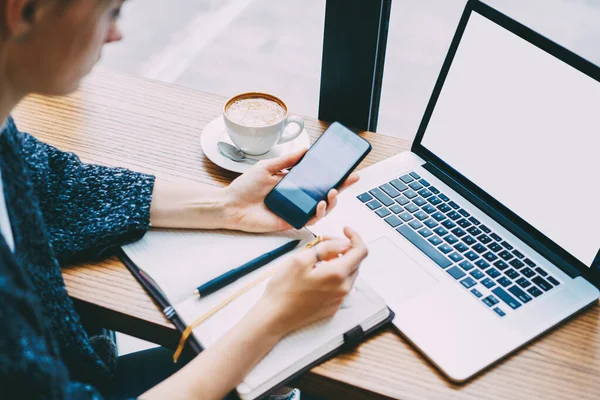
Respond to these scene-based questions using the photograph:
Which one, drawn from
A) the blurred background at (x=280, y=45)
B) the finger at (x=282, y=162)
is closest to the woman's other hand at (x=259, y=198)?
the finger at (x=282, y=162)

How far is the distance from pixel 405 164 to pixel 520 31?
0.29 metres

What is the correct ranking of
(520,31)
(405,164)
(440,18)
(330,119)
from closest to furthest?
1. (520,31)
2. (405,164)
3. (330,119)
4. (440,18)

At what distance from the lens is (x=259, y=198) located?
92 centimetres

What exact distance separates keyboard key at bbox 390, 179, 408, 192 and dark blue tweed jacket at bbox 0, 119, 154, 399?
39cm

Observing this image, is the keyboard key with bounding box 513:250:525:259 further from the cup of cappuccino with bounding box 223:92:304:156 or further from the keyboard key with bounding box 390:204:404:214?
the cup of cappuccino with bounding box 223:92:304:156

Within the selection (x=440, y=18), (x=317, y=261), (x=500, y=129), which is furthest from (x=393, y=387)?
(x=440, y=18)

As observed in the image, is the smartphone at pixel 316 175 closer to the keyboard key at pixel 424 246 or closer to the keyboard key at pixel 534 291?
the keyboard key at pixel 424 246

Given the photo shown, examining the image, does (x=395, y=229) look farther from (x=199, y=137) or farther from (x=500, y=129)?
(x=199, y=137)

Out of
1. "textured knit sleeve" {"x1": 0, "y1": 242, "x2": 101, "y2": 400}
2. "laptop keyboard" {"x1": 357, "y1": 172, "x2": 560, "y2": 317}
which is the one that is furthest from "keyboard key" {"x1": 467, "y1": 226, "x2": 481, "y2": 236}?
"textured knit sleeve" {"x1": 0, "y1": 242, "x2": 101, "y2": 400}

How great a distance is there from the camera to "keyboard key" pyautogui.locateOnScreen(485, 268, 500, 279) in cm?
83

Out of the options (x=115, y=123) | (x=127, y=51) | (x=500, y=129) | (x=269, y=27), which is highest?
(x=500, y=129)

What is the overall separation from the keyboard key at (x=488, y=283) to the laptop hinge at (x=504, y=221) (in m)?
0.10

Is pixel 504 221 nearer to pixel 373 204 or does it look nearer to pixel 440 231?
pixel 440 231

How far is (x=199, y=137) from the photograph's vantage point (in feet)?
3.59
